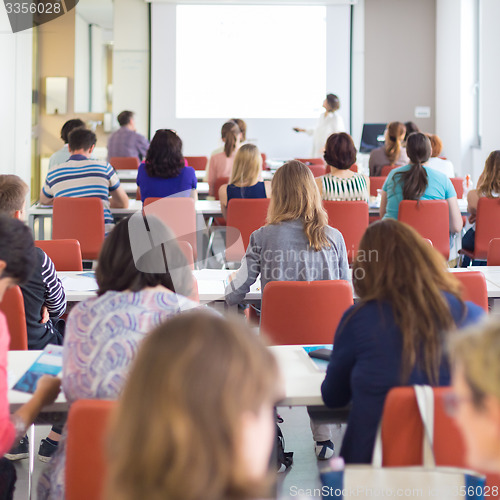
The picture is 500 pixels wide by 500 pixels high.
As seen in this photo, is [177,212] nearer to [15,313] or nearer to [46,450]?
[46,450]

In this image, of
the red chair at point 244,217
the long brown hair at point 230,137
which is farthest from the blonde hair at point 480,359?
the long brown hair at point 230,137

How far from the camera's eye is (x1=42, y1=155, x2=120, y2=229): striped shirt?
5.84 metres

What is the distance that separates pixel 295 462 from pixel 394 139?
5.18m

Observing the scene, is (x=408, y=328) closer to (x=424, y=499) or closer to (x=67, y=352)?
(x=424, y=499)

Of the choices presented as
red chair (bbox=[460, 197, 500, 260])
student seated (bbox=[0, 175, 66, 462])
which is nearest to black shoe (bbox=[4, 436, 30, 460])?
student seated (bbox=[0, 175, 66, 462])

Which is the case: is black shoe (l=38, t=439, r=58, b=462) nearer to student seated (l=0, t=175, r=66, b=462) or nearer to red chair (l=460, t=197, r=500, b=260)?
student seated (l=0, t=175, r=66, b=462)

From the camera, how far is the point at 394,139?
796cm

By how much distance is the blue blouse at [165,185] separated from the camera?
20.0ft

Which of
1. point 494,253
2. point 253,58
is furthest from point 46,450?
point 253,58

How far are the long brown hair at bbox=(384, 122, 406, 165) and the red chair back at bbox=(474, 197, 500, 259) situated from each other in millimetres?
2614

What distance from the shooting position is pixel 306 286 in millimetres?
3041

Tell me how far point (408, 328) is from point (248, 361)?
1.02 meters

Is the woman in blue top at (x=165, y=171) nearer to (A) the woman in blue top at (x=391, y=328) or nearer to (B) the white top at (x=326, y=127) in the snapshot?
(A) the woman in blue top at (x=391, y=328)

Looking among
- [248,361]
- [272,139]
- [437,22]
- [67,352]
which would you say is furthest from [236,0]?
[248,361]
